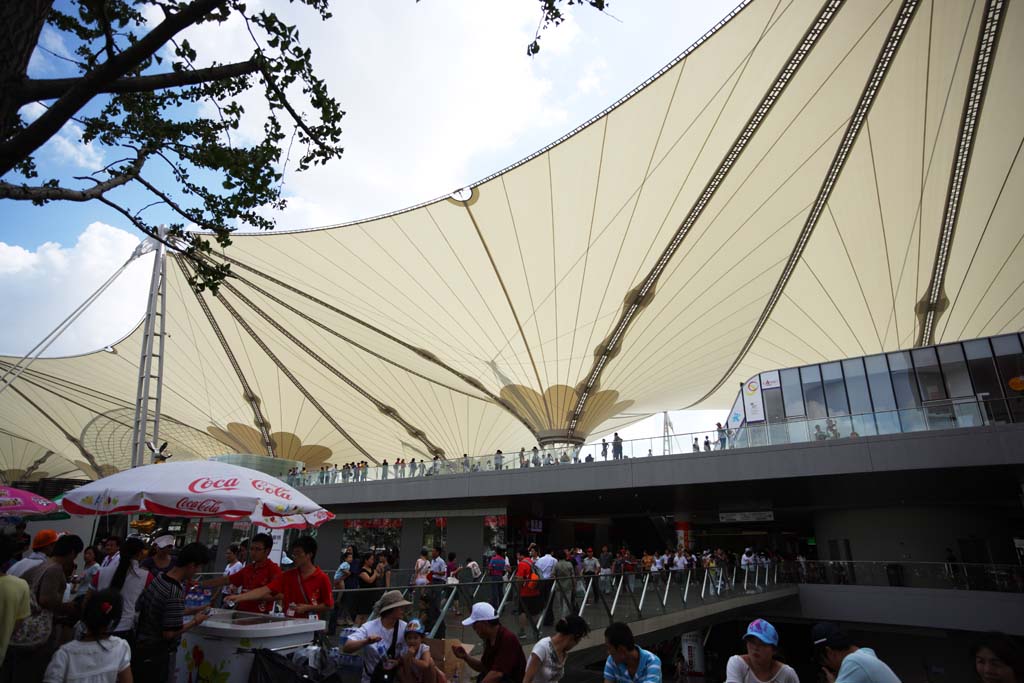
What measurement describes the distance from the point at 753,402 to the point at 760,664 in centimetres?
2377

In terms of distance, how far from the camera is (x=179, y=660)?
4871 mm

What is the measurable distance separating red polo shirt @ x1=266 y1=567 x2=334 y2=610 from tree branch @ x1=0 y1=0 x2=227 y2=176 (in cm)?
380

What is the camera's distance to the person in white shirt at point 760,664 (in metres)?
3.43

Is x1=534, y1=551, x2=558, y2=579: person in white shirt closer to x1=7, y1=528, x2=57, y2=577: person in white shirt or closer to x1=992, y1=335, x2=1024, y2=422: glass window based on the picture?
x1=7, y1=528, x2=57, y2=577: person in white shirt

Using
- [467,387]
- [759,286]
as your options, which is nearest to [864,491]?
[759,286]

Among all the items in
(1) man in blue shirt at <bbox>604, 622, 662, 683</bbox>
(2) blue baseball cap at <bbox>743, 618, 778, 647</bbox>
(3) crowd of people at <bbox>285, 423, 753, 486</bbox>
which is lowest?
(1) man in blue shirt at <bbox>604, 622, 662, 683</bbox>

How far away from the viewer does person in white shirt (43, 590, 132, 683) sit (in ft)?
10.2

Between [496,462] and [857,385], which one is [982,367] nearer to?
[857,385]

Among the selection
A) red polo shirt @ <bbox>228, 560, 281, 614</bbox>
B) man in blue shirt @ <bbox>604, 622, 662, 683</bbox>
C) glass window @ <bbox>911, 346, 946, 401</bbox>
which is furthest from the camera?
glass window @ <bbox>911, 346, 946, 401</bbox>

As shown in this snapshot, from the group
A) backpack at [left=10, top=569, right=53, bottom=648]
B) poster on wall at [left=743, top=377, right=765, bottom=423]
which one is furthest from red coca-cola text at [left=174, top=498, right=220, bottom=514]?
poster on wall at [left=743, top=377, right=765, bottom=423]

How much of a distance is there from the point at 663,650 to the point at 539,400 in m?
14.2

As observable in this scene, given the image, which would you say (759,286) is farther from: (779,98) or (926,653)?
(926,653)

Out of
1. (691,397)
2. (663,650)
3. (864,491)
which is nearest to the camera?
(864,491)

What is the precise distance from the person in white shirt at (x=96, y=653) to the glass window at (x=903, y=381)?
79.8ft
